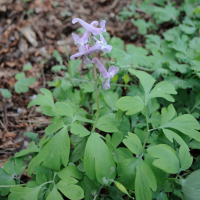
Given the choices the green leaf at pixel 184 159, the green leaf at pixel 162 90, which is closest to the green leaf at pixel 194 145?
the green leaf at pixel 184 159

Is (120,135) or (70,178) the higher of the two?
(120,135)

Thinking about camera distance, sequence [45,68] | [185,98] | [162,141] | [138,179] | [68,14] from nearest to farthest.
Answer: [138,179], [162,141], [185,98], [45,68], [68,14]

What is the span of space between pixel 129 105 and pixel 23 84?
6.88 ft

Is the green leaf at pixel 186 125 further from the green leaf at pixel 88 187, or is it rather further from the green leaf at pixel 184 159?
the green leaf at pixel 88 187

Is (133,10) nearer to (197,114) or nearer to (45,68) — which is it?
(45,68)

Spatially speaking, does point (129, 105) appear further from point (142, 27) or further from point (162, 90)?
point (142, 27)

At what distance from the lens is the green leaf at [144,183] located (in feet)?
4.46

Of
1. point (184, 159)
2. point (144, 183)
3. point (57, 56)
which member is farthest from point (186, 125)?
point (57, 56)

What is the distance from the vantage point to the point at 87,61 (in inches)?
57.1

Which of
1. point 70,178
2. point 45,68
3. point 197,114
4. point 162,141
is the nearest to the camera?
point 70,178

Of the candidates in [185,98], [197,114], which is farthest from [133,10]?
[197,114]

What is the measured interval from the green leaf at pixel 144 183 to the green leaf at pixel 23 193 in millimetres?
972

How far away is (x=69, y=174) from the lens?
61.4 inches

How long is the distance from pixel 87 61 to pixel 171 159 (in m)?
1.16
